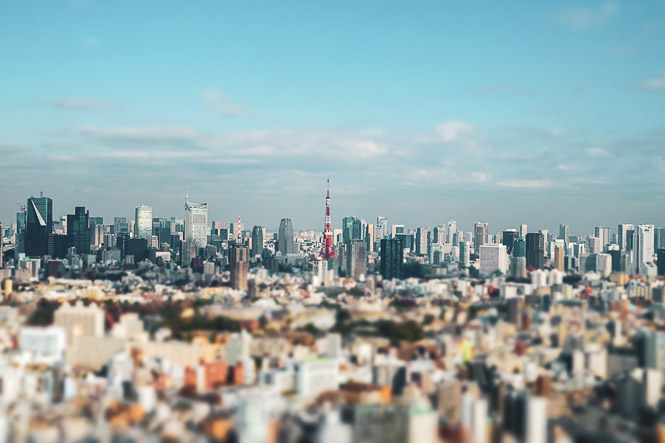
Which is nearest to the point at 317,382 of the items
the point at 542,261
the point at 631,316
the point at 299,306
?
the point at 631,316

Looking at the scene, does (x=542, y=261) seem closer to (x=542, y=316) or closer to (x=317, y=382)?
(x=542, y=316)

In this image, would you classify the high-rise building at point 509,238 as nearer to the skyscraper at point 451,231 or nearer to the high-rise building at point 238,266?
the skyscraper at point 451,231

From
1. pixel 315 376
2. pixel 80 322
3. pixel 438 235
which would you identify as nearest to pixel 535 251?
pixel 438 235

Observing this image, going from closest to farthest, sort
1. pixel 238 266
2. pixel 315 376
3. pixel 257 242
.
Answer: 1. pixel 315 376
2. pixel 238 266
3. pixel 257 242

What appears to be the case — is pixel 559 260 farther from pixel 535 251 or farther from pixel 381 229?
pixel 381 229

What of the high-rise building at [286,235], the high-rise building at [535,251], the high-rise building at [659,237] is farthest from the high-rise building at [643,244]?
the high-rise building at [286,235]

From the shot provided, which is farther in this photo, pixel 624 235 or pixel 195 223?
pixel 195 223
